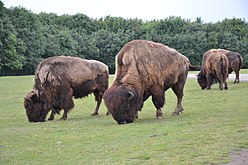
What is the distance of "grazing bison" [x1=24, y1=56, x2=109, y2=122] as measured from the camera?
18.4 meters

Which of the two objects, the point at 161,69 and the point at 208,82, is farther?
the point at 208,82

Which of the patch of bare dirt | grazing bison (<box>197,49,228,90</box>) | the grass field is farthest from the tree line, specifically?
the patch of bare dirt

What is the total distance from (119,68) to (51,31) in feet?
284

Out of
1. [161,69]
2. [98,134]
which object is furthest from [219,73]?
[98,134]

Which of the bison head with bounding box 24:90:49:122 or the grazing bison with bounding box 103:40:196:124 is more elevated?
the grazing bison with bounding box 103:40:196:124

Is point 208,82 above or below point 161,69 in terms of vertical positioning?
below

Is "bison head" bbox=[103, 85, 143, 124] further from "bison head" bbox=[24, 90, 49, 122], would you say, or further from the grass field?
"bison head" bbox=[24, 90, 49, 122]

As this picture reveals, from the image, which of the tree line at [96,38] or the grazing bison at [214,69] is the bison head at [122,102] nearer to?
the grazing bison at [214,69]

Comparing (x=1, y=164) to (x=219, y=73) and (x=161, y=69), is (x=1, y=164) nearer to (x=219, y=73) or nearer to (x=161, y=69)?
(x=161, y=69)

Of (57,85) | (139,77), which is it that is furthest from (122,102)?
(57,85)

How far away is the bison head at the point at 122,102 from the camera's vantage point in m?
15.0

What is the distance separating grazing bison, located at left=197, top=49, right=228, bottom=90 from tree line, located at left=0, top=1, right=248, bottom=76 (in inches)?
2157

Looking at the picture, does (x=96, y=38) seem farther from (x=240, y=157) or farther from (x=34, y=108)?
(x=240, y=157)

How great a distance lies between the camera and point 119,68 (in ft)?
53.5
